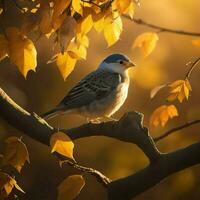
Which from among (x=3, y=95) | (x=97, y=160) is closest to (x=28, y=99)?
(x=97, y=160)

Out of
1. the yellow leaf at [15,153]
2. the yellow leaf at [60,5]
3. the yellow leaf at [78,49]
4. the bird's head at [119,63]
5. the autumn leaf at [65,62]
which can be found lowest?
the bird's head at [119,63]

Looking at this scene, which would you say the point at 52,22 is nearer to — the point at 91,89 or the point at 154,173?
the point at 154,173

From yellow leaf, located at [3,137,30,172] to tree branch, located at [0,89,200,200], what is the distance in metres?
0.31

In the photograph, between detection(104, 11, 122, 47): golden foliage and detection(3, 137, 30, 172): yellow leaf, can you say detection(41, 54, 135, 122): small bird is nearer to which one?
detection(3, 137, 30, 172): yellow leaf

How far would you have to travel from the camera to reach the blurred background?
9273 millimetres

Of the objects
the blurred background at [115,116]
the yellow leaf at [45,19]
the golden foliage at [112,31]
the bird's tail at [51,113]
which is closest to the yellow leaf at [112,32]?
the golden foliage at [112,31]

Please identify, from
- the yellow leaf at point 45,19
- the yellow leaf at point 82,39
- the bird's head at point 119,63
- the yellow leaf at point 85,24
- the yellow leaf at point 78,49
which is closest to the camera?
the yellow leaf at point 45,19

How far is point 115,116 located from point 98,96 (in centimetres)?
183

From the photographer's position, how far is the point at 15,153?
434cm

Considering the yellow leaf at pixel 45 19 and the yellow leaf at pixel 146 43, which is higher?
the yellow leaf at pixel 45 19

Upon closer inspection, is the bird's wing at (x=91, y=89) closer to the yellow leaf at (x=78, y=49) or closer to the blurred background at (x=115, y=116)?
the blurred background at (x=115, y=116)

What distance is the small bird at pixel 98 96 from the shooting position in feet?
23.3

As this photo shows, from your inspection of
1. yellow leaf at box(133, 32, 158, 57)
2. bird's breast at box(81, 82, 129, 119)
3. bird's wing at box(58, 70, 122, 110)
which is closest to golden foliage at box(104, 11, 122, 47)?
yellow leaf at box(133, 32, 158, 57)

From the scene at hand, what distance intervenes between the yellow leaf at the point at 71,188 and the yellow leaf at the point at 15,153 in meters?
0.24
